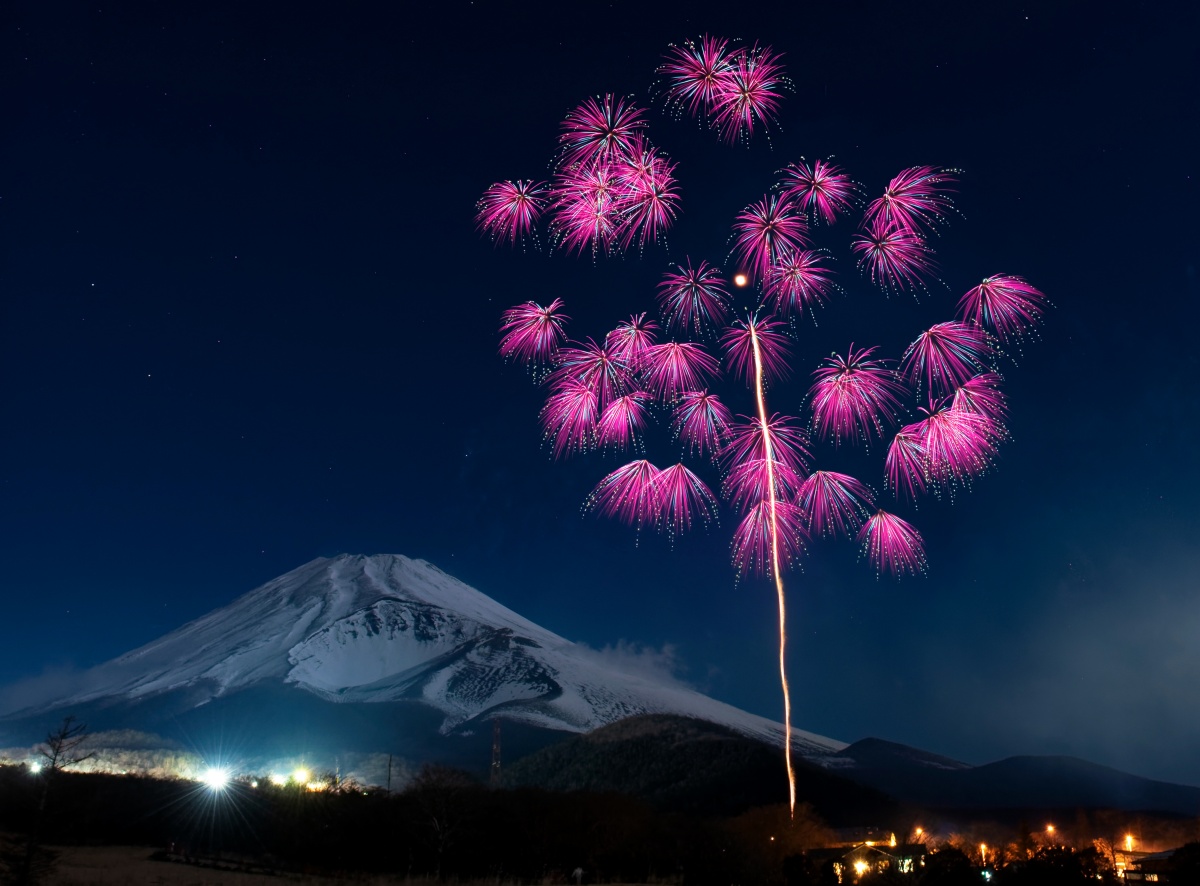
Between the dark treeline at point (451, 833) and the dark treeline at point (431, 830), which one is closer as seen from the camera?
the dark treeline at point (451, 833)

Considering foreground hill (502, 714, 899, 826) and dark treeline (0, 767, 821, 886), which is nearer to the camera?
dark treeline (0, 767, 821, 886)

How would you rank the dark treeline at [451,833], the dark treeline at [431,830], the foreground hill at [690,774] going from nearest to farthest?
the dark treeline at [451,833]
the dark treeline at [431,830]
the foreground hill at [690,774]

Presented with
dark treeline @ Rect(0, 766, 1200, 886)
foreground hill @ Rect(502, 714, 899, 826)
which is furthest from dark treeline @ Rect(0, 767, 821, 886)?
foreground hill @ Rect(502, 714, 899, 826)

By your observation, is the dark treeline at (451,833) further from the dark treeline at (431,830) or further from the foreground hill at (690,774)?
the foreground hill at (690,774)

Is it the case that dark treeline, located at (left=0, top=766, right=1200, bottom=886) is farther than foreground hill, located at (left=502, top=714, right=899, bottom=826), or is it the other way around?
foreground hill, located at (left=502, top=714, right=899, bottom=826)

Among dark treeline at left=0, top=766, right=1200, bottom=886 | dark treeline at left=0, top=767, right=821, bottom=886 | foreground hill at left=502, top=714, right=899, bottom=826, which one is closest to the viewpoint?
dark treeline at left=0, top=766, right=1200, bottom=886

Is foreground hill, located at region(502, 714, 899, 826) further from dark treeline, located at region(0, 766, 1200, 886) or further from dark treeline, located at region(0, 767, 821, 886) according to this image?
dark treeline, located at region(0, 767, 821, 886)

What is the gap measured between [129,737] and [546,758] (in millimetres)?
93480

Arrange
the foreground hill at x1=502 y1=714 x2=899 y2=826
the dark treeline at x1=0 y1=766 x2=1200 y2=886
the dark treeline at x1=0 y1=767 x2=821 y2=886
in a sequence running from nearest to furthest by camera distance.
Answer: the dark treeline at x1=0 y1=766 x2=1200 y2=886, the dark treeline at x1=0 y1=767 x2=821 y2=886, the foreground hill at x1=502 y1=714 x2=899 y2=826

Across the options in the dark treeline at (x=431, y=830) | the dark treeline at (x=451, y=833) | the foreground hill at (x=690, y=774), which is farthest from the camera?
the foreground hill at (x=690, y=774)

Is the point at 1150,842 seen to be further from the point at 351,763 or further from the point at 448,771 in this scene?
the point at 351,763

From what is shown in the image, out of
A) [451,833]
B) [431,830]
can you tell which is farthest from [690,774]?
[451,833]

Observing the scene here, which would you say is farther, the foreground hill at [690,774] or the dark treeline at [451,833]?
the foreground hill at [690,774]

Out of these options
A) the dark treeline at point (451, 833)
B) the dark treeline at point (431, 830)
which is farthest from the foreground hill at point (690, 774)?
the dark treeline at point (431, 830)
